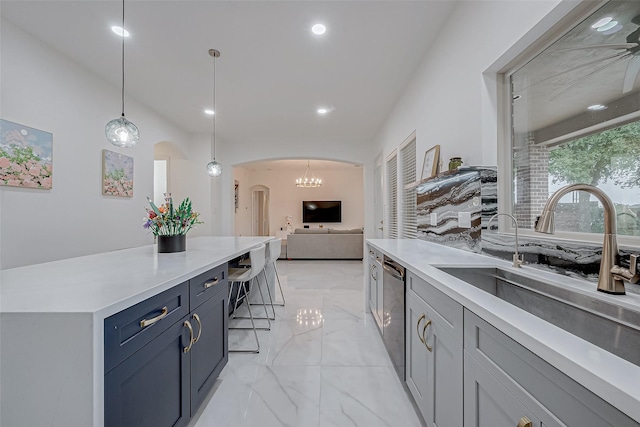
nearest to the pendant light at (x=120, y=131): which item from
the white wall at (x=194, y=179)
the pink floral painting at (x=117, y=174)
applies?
the pink floral painting at (x=117, y=174)

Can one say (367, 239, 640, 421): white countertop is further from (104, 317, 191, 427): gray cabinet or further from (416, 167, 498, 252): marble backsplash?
(104, 317, 191, 427): gray cabinet

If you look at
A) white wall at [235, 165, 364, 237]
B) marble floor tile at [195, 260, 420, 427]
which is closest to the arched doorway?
white wall at [235, 165, 364, 237]

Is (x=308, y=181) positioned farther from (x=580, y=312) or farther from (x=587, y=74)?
(x=580, y=312)

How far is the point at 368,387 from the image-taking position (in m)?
1.83

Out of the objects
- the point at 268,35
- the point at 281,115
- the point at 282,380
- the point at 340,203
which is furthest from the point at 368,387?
the point at 340,203

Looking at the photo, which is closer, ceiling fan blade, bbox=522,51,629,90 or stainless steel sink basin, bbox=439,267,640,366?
stainless steel sink basin, bbox=439,267,640,366

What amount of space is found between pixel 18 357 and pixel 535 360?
1382 mm

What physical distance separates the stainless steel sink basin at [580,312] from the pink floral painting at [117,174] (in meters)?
4.14

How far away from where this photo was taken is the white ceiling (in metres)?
2.23

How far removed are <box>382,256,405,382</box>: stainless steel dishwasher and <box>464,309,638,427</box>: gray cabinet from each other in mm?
771

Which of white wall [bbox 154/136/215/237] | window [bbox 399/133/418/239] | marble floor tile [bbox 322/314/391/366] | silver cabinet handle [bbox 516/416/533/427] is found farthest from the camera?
white wall [bbox 154/136/215/237]

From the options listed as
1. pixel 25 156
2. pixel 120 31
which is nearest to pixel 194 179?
pixel 25 156

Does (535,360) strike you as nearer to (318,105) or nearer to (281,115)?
(318,105)

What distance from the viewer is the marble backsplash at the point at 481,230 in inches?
44.1
